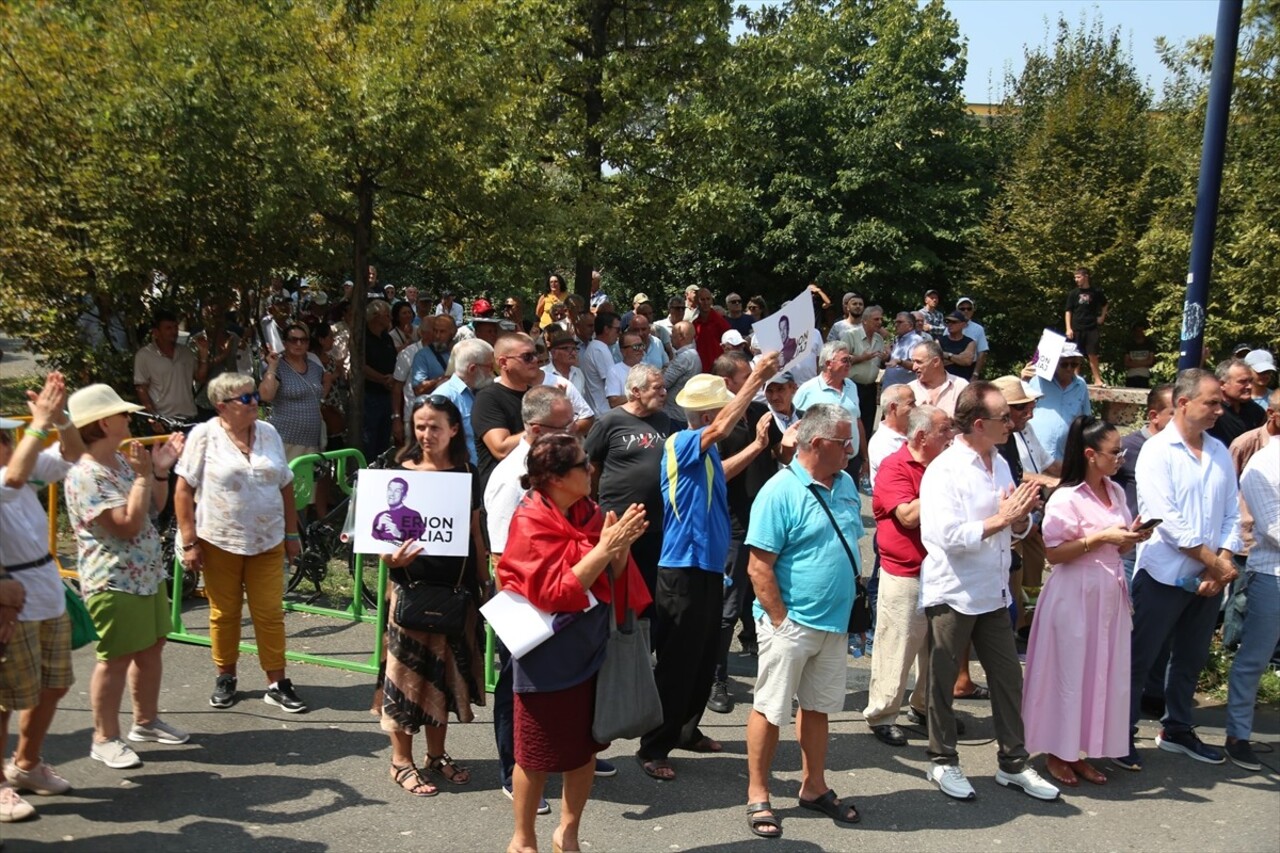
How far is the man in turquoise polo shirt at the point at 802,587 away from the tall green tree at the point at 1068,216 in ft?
65.9

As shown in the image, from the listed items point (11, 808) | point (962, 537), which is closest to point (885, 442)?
point (962, 537)

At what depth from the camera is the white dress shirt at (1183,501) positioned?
244 inches

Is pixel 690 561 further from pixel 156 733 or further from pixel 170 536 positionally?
pixel 170 536

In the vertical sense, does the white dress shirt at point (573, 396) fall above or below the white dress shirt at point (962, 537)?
above

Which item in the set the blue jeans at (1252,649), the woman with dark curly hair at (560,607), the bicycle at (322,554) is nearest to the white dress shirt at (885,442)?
the blue jeans at (1252,649)

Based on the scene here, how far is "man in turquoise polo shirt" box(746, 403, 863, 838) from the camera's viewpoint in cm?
528

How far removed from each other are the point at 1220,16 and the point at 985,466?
13.2 feet

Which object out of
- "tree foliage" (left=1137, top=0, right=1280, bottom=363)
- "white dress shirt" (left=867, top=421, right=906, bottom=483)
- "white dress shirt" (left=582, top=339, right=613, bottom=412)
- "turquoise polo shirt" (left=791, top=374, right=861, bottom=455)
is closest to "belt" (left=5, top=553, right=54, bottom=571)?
"white dress shirt" (left=867, top=421, right=906, bottom=483)

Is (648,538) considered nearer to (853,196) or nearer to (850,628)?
(850,628)

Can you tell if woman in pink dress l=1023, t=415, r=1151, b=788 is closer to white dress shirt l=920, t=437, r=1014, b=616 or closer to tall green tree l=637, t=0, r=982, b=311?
white dress shirt l=920, t=437, r=1014, b=616

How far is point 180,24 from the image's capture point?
1002cm

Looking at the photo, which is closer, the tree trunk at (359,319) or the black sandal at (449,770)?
the black sandal at (449,770)

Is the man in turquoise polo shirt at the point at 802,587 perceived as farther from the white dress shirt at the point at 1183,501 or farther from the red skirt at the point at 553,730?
the white dress shirt at the point at 1183,501

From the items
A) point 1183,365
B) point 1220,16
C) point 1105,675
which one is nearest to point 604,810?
point 1105,675
